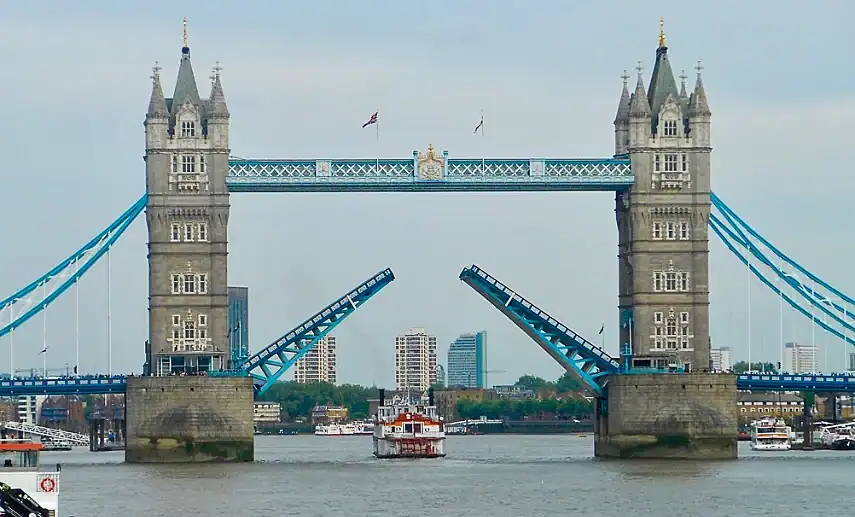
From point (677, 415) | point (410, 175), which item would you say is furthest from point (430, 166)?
point (677, 415)

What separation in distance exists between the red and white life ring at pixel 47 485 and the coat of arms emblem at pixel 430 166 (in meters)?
41.8

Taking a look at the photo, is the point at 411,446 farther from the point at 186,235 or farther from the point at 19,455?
the point at 19,455

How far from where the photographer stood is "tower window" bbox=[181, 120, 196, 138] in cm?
9631

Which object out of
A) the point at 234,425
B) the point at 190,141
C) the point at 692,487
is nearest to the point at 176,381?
the point at 234,425

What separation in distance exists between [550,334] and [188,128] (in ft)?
56.4

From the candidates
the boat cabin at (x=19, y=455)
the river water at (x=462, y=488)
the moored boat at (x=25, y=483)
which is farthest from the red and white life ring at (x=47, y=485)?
the river water at (x=462, y=488)

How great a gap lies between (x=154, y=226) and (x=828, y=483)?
3038cm

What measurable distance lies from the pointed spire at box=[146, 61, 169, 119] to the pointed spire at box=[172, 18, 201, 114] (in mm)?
576

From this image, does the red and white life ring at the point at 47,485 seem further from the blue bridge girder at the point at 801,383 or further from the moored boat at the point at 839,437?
the moored boat at the point at 839,437

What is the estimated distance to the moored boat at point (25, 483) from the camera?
54.1 meters

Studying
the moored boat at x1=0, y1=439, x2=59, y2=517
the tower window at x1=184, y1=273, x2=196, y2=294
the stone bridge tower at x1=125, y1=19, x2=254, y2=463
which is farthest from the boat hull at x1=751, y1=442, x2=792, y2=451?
the moored boat at x1=0, y1=439, x2=59, y2=517

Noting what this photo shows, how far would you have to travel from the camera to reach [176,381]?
93875 mm

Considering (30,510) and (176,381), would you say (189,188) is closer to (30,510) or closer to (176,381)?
(176,381)

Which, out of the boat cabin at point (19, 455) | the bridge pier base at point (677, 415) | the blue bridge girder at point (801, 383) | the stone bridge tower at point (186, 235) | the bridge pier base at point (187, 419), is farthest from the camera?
the blue bridge girder at point (801, 383)
